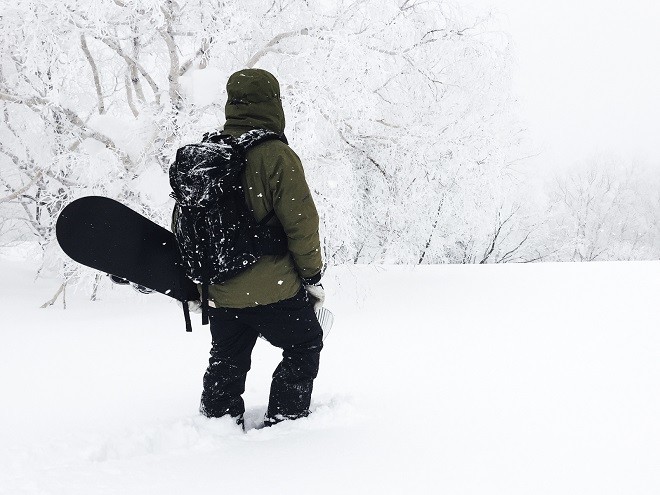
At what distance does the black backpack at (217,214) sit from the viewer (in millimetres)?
1771

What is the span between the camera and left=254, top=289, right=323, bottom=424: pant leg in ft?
6.47

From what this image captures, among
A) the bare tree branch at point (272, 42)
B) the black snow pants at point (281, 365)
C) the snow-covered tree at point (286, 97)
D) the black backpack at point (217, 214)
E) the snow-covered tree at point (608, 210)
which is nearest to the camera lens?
the black backpack at point (217, 214)

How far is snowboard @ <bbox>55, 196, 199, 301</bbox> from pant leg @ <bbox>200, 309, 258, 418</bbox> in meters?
0.18

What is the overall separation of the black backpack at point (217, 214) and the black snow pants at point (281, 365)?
5.9 inches

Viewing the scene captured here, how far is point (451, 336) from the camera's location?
3615 mm

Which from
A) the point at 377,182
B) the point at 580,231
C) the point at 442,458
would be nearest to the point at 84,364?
the point at 442,458

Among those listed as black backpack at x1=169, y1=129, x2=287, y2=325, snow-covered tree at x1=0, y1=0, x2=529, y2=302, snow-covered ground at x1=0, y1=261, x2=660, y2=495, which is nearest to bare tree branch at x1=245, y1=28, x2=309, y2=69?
snow-covered tree at x1=0, y1=0, x2=529, y2=302

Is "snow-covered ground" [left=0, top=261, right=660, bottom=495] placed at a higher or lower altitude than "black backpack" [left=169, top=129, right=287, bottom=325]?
lower

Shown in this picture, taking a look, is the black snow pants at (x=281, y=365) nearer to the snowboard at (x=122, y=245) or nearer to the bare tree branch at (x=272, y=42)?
the snowboard at (x=122, y=245)

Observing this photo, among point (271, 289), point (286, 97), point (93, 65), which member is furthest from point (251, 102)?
point (93, 65)

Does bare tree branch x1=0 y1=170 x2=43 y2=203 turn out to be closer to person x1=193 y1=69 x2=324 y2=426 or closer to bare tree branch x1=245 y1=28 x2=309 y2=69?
bare tree branch x1=245 y1=28 x2=309 y2=69

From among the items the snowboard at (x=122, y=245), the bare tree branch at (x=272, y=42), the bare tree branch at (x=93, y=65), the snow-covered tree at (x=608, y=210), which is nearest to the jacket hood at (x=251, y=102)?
the snowboard at (x=122, y=245)

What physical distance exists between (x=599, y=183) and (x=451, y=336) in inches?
989

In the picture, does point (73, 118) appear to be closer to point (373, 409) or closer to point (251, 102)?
point (251, 102)
